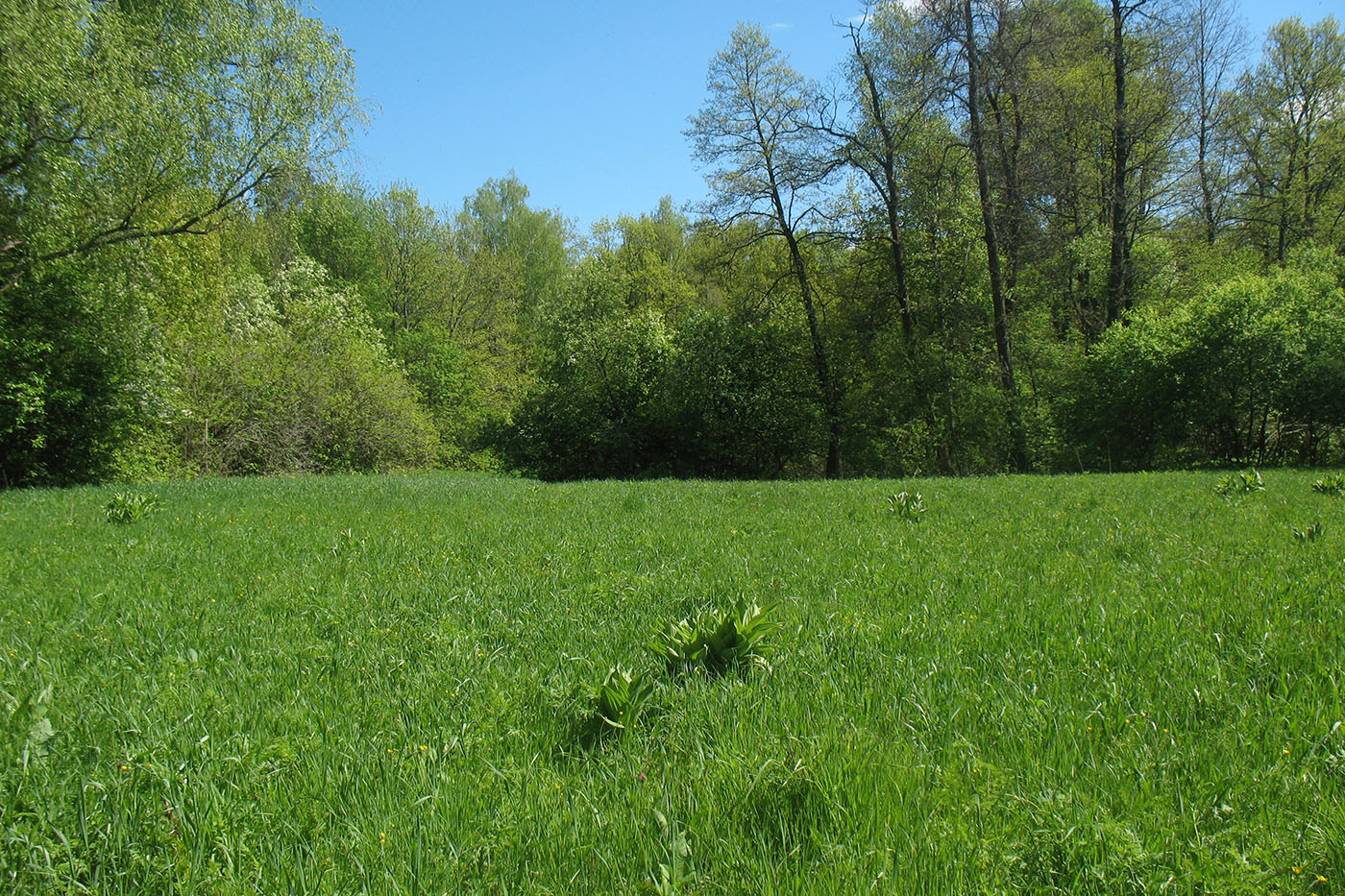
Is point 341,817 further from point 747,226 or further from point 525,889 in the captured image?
point 747,226

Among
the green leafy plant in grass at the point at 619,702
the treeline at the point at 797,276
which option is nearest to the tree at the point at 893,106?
the treeline at the point at 797,276

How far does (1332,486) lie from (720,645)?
965 cm

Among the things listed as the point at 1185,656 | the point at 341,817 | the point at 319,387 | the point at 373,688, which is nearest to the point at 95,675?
the point at 373,688

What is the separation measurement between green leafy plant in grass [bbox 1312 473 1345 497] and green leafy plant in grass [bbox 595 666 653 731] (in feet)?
33.0

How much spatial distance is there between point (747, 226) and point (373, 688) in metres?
25.5

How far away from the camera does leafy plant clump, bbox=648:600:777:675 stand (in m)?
3.46

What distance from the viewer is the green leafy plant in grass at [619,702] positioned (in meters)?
2.81

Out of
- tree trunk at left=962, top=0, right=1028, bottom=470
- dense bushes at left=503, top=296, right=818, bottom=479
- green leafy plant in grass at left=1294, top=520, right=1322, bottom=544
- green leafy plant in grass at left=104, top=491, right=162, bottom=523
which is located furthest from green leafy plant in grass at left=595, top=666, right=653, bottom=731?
dense bushes at left=503, top=296, right=818, bottom=479

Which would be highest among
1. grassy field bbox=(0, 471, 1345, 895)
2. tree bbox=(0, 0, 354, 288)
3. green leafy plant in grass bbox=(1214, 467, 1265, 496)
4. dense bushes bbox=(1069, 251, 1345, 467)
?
tree bbox=(0, 0, 354, 288)

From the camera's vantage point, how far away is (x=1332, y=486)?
845 cm

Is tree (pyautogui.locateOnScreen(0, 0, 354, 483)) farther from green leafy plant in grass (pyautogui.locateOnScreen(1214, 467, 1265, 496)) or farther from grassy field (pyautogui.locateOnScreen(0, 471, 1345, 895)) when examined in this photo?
green leafy plant in grass (pyautogui.locateOnScreen(1214, 467, 1265, 496))

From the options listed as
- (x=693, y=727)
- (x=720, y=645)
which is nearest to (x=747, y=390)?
(x=720, y=645)

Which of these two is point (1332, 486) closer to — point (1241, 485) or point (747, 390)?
point (1241, 485)

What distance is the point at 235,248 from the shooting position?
24.8m
